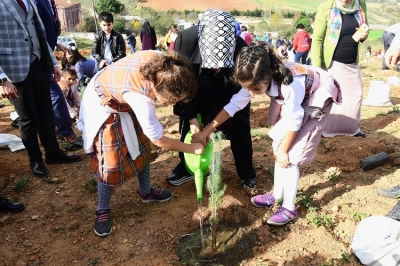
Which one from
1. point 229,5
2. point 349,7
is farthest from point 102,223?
point 229,5

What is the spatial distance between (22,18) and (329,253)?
10.1 ft

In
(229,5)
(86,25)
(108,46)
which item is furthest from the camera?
(229,5)

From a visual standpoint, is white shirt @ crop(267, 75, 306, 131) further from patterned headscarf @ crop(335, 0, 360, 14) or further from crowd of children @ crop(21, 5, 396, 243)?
patterned headscarf @ crop(335, 0, 360, 14)

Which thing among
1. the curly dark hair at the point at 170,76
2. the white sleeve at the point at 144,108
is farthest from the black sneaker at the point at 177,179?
the curly dark hair at the point at 170,76

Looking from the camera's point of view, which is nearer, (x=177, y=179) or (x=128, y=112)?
(x=128, y=112)

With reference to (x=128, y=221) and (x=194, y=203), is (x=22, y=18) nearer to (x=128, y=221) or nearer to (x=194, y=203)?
(x=128, y=221)

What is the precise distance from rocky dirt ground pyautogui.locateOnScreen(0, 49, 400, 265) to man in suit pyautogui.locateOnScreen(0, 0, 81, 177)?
39 cm

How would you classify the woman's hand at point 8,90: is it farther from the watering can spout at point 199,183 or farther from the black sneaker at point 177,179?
the watering can spout at point 199,183

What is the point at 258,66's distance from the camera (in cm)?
192

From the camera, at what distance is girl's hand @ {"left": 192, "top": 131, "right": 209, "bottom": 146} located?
7.70ft

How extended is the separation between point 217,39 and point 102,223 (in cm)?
158

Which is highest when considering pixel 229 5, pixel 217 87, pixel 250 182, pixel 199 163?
pixel 229 5

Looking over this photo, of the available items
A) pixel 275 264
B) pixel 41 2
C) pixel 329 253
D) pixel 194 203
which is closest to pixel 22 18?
pixel 41 2

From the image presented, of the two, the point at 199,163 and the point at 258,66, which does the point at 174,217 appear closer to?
the point at 199,163
